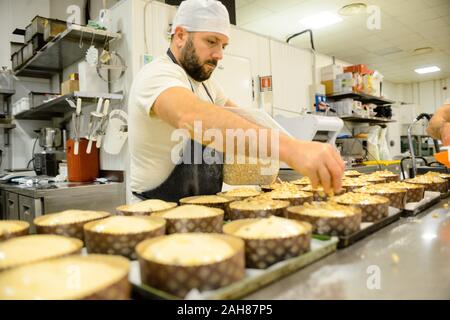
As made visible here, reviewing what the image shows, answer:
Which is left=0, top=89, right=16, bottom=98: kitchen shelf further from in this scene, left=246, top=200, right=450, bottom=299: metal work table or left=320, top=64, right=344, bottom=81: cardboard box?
left=246, top=200, right=450, bottom=299: metal work table

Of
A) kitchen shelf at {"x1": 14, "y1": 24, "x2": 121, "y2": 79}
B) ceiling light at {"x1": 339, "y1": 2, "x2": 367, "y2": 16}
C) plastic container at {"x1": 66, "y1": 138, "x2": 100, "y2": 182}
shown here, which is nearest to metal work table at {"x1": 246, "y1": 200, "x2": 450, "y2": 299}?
kitchen shelf at {"x1": 14, "y1": 24, "x2": 121, "y2": 79}

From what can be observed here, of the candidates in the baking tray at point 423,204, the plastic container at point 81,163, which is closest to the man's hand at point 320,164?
the baking tray at point 423,204

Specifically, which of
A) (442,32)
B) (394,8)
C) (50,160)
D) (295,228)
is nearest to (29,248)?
(295,228)

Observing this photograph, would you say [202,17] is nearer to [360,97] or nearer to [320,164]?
[320,164]

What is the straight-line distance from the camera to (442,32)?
21.6 ft

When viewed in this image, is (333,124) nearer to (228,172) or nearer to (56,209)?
(228,172)

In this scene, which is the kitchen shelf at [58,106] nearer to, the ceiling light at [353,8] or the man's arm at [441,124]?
the man's arm at [441,124]

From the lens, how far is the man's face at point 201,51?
170 cm

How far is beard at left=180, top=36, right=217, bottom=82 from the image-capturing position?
1710mm

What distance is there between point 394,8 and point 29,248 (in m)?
5.87

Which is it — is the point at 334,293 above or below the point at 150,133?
below

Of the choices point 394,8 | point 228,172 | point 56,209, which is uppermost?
point 394,8

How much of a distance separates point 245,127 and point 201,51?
750 mm

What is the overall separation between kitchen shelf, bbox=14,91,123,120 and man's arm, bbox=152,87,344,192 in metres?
1.88
